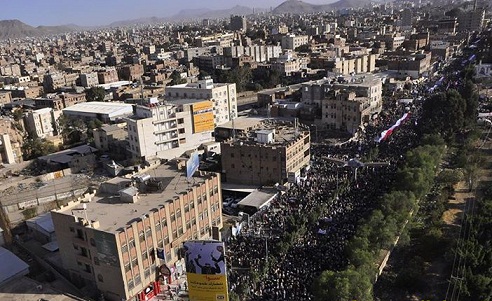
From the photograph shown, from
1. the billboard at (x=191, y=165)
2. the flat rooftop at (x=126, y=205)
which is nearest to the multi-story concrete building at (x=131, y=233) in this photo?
the flat rooftop at (x=126, y=205)

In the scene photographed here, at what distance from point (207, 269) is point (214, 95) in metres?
34.4

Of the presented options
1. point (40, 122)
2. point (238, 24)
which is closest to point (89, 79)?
point (40, 122)

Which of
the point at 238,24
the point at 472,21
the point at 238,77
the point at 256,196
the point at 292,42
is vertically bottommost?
the point at 256,196

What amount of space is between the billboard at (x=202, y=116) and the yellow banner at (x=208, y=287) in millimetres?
27570

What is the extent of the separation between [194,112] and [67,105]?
30051 mm

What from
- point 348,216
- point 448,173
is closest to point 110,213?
point 348,216

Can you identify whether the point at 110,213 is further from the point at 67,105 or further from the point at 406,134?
the point at 67,105

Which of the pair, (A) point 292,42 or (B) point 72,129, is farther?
(A) point 292,42

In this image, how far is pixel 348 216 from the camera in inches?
1014

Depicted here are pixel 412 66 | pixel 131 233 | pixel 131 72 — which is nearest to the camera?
pixel 131 233

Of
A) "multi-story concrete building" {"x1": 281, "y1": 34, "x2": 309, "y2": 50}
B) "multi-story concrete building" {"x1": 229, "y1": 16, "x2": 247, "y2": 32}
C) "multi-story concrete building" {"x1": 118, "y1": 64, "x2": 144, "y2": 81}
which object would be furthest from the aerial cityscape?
"multi-story concrete building" {"x1": 229, "y1": 16, "x2": 247, "y2": 32}

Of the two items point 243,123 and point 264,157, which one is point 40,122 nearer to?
point 243,123

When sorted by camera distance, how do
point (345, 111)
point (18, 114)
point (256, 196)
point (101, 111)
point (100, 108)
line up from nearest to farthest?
point (256, 196), point (345, 111), point (101, 111), point (18, 114), point (100, 108)

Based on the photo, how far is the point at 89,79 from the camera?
257ft
